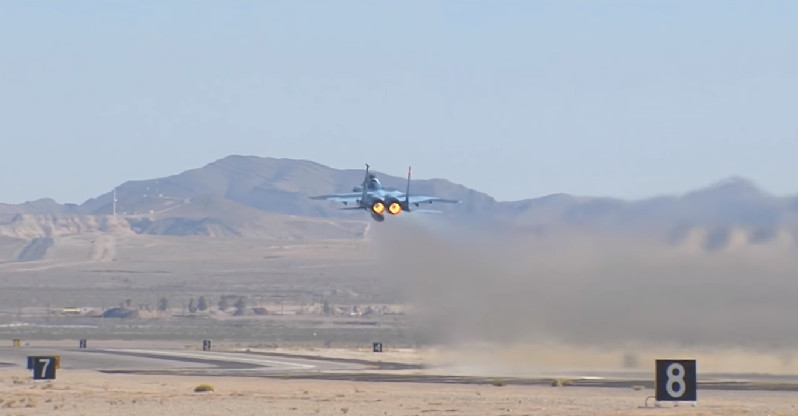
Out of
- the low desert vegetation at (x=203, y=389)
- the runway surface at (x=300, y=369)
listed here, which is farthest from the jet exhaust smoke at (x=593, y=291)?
the low desert vegetation at (x=203, y=389)

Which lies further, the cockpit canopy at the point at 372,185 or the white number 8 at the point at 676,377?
the cockpit canopy at the point at 372,185

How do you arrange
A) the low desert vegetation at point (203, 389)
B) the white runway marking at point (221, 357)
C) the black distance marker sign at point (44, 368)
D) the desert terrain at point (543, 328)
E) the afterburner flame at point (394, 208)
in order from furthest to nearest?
the white runway marking at point (221, 357)
the afterburner flame at point (394, 208)
the black distance marker sign at point (44, 368)
the low desert vegetation at point (203, 389)
the desert terrain at point (543, 328)

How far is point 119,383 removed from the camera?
72.7m

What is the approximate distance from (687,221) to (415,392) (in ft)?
57.1

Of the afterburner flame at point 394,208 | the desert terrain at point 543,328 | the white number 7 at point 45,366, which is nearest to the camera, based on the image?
the desert terrain at point 543,328

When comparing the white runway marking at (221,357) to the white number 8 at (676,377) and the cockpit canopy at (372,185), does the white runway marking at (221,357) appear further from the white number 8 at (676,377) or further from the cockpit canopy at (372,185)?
the white number 8 at (676,377)

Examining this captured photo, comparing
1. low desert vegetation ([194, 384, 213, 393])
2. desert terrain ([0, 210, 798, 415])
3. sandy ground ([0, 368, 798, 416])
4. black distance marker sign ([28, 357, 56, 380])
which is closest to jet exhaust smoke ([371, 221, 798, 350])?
desert terrain ([0, 210, 798, 415])

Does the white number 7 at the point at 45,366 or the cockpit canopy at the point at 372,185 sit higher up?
the cockpit canopy at the point at 372,185

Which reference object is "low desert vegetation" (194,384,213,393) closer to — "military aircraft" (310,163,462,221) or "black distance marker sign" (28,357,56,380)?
"black distance marker sign" (28,357,56,380)

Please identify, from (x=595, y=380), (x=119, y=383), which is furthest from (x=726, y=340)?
(x=119, y=383)

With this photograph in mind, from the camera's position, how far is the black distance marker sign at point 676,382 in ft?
172

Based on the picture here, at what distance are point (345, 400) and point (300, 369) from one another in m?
29.5

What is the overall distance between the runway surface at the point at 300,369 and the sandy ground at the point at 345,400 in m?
4.11

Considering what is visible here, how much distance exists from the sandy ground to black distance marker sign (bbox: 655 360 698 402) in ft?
1.18
